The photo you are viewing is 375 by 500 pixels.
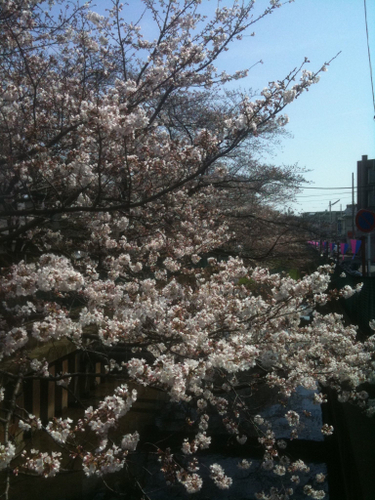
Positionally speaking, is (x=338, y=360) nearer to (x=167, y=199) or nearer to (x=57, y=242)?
(x=167, y=199)

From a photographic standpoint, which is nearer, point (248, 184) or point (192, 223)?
point (192, 223)

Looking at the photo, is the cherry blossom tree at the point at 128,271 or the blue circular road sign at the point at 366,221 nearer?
the cherry blossom tree at the point at 128,271

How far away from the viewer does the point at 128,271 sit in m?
6.10

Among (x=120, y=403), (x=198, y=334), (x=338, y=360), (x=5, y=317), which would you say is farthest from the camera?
(x=338, y=360)

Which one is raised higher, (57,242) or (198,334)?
(57,242)

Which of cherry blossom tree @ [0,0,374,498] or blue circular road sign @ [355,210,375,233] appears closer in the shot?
cherry blossom tree @ [0,0,374,498]

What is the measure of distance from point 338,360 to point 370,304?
218cm

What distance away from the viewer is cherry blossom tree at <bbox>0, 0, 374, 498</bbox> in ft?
11.8

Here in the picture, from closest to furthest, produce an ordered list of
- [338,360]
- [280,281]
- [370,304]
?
[280,281]
[338,360]
[370,304]

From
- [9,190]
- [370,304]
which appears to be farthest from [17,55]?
[370,304]

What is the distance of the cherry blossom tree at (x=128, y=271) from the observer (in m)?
3.59

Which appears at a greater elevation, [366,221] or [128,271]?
[366,221]

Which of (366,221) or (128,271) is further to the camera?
(366,221)

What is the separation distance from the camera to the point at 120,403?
3.11 metres
